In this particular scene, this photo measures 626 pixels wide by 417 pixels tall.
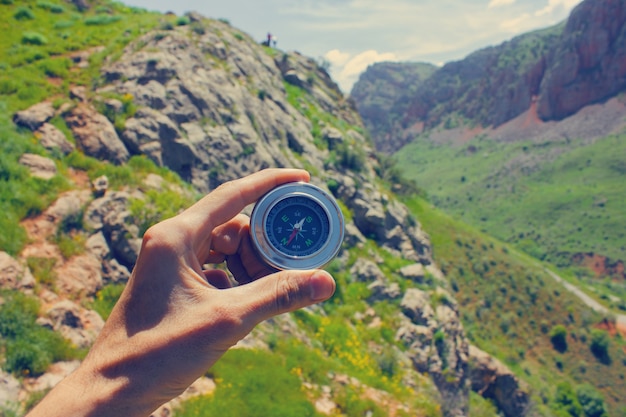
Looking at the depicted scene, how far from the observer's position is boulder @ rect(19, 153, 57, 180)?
1067 cm

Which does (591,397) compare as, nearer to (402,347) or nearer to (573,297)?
(573,297)

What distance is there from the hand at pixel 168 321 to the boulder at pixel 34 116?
11.6 m

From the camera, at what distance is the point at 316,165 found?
75.5 ft

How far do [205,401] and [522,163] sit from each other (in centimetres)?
11302

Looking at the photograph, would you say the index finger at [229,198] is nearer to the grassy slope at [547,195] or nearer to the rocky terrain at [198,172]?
the rocky terrain at [198,172]

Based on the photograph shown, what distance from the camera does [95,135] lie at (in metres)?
13.1

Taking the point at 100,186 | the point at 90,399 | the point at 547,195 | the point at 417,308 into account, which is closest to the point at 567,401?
the point at 417,308

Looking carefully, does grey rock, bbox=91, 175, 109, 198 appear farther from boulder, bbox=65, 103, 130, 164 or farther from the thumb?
the thumb

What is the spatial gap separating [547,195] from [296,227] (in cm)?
9662

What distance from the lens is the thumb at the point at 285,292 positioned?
3.16 m

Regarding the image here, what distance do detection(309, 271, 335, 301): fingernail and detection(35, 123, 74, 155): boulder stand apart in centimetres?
1130

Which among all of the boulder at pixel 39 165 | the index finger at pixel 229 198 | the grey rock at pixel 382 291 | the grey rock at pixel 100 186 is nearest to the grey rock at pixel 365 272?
the grey rock at pixel 382 291

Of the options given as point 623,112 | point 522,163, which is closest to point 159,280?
point 522,163

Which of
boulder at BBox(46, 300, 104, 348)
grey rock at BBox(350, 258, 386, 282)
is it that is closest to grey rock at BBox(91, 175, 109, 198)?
boulder at BBox(46, 300, 104, 348)
